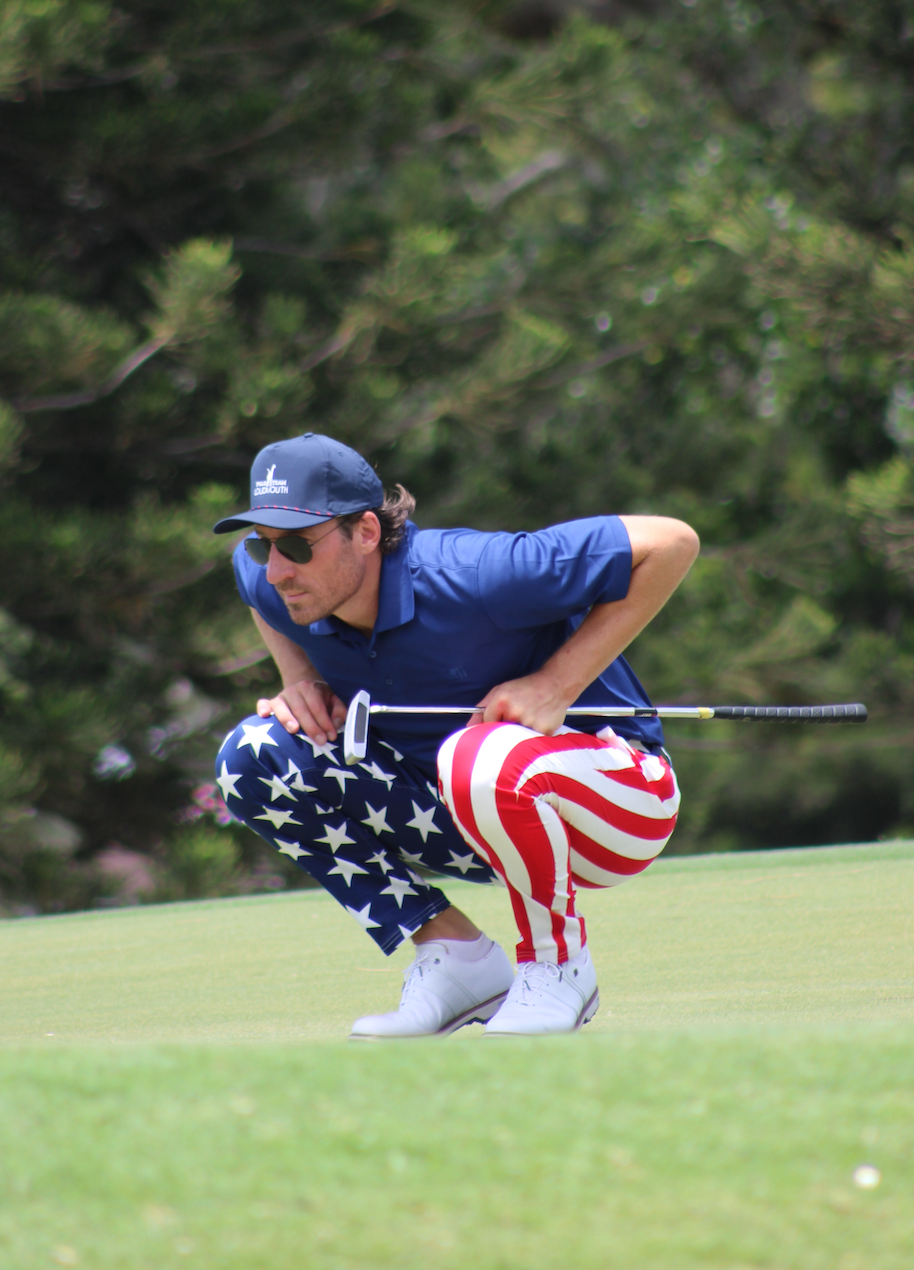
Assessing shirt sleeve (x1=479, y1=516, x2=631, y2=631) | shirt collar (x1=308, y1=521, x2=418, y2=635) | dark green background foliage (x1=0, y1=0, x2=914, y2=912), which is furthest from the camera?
dark green background foliage (x1=0, y1=0, x2=914, y2=912)

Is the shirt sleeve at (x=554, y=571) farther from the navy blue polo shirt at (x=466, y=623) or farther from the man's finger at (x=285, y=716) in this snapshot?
the man's finger at (x=285, y=716)

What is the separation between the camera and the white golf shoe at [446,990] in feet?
6.36

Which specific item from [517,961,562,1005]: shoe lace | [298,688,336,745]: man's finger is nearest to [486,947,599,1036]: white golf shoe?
[517,961,562,1005]: shoe lace

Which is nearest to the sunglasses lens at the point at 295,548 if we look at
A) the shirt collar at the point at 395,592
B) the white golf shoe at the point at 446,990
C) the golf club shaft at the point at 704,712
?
the shirt collar at the point at 395,592

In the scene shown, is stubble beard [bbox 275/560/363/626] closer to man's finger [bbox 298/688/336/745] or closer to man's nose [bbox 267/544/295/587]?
man's nose [bbox 267/544/295/587]

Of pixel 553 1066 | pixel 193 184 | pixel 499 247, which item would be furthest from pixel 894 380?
pixel 553 1066

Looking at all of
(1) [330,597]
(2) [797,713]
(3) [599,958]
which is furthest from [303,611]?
(3) [599,958]

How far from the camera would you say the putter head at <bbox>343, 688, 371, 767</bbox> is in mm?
1969

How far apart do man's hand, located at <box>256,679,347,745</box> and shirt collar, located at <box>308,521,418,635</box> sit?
0.19m

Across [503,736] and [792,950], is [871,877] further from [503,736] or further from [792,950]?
[503,736]

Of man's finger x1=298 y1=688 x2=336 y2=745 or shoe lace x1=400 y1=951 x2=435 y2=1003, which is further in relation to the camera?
man's finger x1=298 y1=688 x2=336 y2=745

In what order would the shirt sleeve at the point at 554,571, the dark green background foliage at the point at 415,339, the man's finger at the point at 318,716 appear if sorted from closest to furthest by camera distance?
the shirt sleeve at the point at 554,571 → the man's finger at the point at 318,716 → the dark green background foliage at the point at 415,339

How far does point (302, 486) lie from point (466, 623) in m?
0.29

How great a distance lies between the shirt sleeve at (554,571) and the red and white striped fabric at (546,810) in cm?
16
